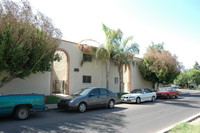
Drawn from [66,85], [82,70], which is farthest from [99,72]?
[66,85]

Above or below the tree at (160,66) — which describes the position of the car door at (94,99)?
below

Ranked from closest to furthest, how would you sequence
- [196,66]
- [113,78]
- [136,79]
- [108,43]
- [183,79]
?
[108,43], [113,78], [136,79], [183,79], [196,66]

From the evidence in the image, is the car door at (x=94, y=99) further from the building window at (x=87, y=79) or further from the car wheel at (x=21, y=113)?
the building window at (x=87, y=79)

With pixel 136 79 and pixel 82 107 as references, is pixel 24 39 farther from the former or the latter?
pixel 136 79

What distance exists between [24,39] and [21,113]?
15.4 ft

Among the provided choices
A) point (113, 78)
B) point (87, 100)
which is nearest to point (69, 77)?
point (113, 78)

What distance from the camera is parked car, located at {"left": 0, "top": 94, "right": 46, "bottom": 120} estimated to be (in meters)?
7.45

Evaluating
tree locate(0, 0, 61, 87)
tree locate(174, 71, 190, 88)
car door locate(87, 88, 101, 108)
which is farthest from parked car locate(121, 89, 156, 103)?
tree locate(174, 71, 190, 88)

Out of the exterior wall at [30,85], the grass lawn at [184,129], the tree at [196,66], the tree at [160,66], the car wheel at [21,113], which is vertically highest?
the tree at [196,66]

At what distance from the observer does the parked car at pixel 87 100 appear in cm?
984

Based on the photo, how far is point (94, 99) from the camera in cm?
1080

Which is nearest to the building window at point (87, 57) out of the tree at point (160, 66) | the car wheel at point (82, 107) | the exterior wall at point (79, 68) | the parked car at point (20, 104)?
the exterior wall at point (79, 68)

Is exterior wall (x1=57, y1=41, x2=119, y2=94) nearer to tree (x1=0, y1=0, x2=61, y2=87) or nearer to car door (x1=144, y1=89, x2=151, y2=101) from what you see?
tree (x1=0, y1=0, x2=61, y2=87)

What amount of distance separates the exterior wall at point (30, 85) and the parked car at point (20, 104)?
663 centimetres
